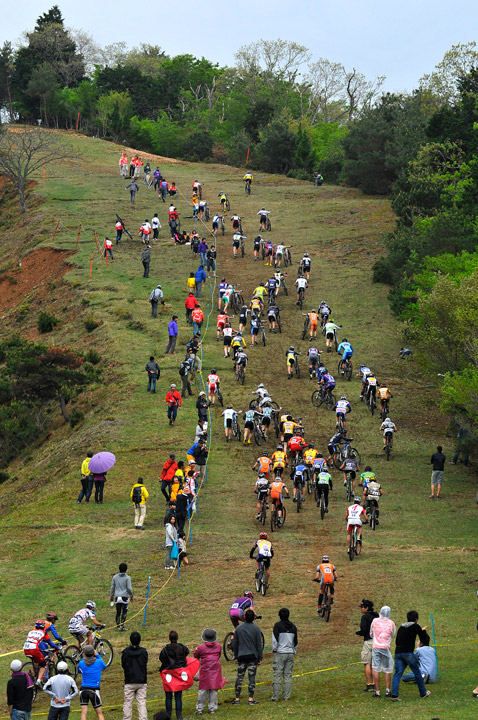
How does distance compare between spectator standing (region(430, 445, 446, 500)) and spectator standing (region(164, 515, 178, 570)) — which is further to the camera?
spectator standing (region(430, 445, 446, 500))

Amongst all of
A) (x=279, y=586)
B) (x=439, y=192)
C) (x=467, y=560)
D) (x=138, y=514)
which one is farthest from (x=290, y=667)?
(x=439, y=192)

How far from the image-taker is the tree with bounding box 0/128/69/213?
78.4m

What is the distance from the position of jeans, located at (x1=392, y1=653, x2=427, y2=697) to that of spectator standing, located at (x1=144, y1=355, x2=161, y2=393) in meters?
24.4

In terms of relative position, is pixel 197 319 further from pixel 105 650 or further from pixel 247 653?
pixel 247 653

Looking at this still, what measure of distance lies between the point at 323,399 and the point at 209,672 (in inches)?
937

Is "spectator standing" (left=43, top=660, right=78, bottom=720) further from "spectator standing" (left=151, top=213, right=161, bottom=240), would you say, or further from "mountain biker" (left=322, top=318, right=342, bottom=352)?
"spectator standing" (left=151, top=213, right=161, bottom=240)

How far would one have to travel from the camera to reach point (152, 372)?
1538 inches

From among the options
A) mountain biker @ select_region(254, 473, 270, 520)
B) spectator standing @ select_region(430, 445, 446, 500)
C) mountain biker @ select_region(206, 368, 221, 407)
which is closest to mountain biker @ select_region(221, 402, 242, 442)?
mountain biker @ select_region(206, 368, 221, 407)

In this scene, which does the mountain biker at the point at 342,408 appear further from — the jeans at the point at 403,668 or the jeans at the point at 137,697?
the jeans at the point at 137,697

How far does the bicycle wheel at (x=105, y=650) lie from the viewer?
18.1 m

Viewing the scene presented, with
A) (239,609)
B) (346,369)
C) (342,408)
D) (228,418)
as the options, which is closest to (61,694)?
(239,609)

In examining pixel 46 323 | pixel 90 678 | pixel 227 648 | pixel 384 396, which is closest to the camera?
pixel 90 678

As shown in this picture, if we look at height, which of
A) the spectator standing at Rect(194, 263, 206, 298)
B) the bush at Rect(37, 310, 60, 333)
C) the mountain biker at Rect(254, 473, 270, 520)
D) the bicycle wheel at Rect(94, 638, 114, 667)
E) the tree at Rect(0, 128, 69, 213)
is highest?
the tree at Rect(0, 128, 69, 213)

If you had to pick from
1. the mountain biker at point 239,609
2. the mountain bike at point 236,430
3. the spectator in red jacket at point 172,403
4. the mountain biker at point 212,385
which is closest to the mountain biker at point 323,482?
the mountain bike at point 236,430
